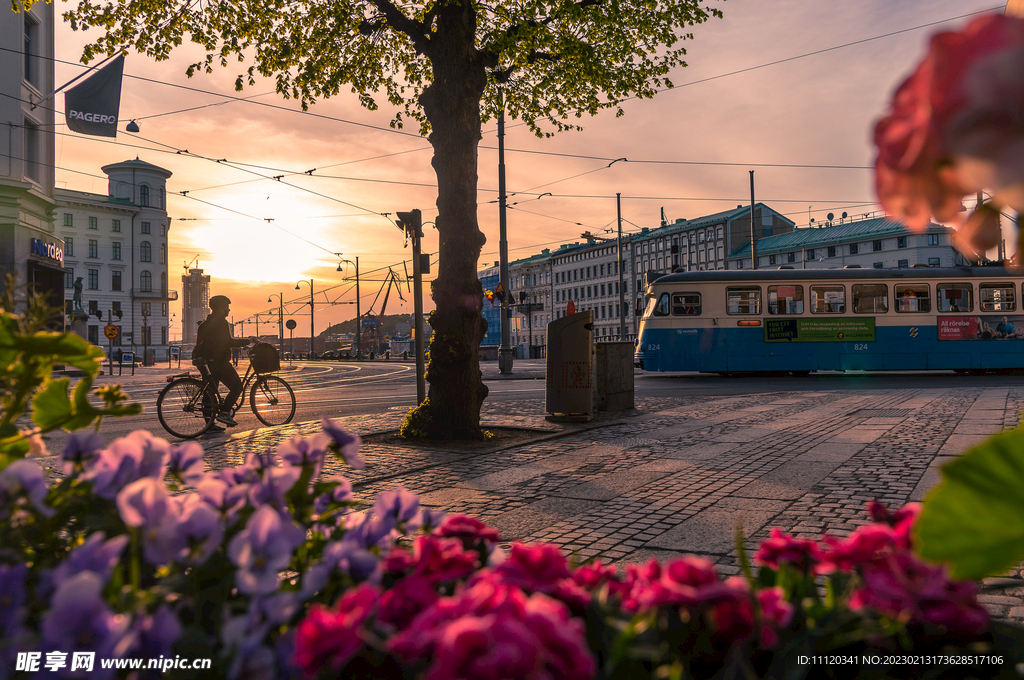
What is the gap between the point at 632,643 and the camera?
0.90 meters

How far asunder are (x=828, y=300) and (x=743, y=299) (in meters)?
2.46

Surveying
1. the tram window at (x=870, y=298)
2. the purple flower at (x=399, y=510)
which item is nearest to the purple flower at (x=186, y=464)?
the purple flower at (x=399, y=510)

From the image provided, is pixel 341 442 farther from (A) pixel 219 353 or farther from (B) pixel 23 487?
(A) pixel 219 353

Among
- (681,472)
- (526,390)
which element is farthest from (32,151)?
(681,472)

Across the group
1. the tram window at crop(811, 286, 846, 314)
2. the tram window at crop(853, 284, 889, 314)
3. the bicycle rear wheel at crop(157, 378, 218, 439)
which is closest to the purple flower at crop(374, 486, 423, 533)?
the bicycle rear wheel at crop(157, 378, 218, 439)

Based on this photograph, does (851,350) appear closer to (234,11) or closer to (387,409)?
(387,409)

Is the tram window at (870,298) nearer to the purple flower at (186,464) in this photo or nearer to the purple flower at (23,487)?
the purple flower at (186,464)

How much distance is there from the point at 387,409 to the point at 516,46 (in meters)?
6.73

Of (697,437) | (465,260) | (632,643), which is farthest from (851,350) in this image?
(632,643)

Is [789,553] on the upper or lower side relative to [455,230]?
lower

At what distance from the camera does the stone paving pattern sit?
4.37 meters

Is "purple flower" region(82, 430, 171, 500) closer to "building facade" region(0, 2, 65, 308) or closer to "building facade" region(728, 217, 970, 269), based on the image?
"building facade" region(0, 2, 65, 308)

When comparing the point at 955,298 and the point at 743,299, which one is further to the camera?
the point at 743,299

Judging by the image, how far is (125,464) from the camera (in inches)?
50.4
